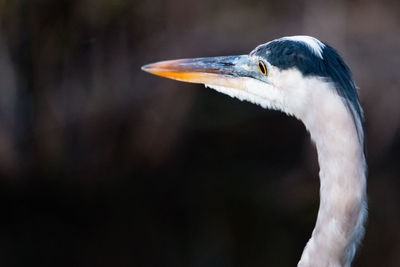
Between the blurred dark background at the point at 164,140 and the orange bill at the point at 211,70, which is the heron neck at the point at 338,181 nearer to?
the orange bill at the point at 211,70

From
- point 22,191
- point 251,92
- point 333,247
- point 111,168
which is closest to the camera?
point 333,247

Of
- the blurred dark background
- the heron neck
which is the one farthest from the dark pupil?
the blurred dark background

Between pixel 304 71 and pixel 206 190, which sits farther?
pixel 206 190

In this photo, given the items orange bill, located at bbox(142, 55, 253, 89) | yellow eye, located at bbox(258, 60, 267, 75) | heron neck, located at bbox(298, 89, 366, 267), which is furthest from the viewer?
orange bill, located at bbox(142, 55, 253, 89)

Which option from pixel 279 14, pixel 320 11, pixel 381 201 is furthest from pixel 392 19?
pixel 381 201

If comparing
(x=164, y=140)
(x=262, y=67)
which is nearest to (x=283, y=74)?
(x=262, y=67)

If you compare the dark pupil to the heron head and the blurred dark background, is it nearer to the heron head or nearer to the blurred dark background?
the heron head

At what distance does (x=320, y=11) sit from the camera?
3625mm

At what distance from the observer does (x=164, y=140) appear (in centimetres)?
354

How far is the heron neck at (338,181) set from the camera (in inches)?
45.2

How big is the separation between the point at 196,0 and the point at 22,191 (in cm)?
181

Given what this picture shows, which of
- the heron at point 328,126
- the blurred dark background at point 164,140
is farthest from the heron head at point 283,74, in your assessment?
the blurred dark background at point 164,140

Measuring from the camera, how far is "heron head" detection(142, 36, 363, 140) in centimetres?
122

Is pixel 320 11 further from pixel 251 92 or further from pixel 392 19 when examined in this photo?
pixel 251 92
